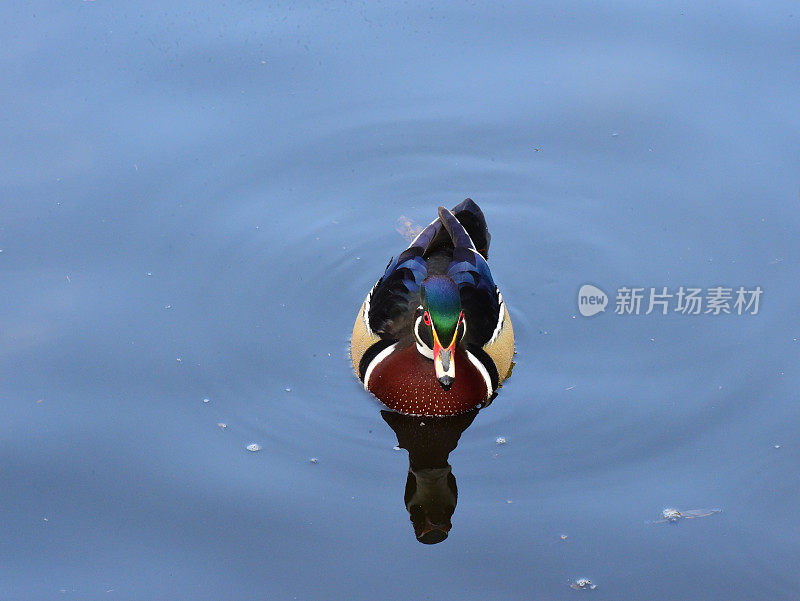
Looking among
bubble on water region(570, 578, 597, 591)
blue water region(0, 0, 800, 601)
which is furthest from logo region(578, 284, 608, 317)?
bubble on water region(570, 578, 597, 591)

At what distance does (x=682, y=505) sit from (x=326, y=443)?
2090 mm

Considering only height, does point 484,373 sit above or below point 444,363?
above

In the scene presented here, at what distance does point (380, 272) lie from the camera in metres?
8.05

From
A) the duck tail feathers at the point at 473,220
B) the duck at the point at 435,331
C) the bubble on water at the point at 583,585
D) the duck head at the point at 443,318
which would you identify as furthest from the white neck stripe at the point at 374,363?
the bubble on water at the point at 583,585

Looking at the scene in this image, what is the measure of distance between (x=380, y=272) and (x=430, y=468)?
188cm

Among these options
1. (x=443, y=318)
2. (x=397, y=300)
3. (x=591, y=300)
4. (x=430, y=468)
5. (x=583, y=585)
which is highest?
(x=591, y=300)

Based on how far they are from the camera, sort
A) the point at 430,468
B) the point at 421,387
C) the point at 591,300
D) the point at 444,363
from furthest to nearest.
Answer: the point at 591,300
the point at 421,387
the point at 444,363
the point at 430,468

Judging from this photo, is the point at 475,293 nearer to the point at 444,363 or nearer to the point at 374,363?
the point at 444,363

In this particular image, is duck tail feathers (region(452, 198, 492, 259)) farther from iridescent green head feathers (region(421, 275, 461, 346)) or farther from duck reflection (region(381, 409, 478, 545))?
duck reflection (region(381, 409, 478, 545))

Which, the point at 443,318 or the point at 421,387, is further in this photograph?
the point at 421,387

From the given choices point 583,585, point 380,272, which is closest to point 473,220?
point 380,272

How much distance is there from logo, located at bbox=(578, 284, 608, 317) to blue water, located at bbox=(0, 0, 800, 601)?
0.09m

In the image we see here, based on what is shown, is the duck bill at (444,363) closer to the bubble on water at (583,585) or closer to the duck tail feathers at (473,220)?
the duck tail feathers at (473,220)

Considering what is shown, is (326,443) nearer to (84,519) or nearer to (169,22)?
(84,519)
